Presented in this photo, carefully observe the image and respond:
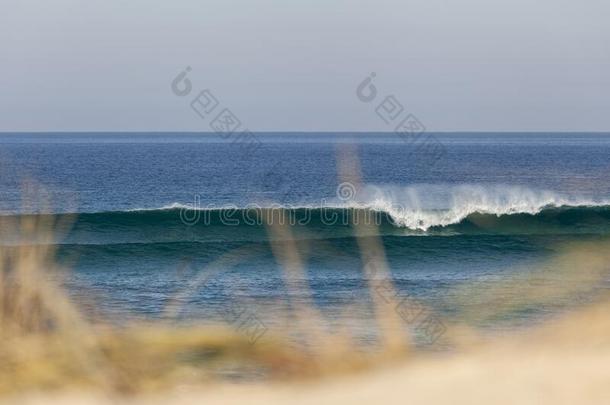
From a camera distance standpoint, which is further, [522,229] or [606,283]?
[522,229]

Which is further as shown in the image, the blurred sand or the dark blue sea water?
the dark blue sea water

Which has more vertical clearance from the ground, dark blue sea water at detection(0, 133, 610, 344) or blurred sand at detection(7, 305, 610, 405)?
dark blue sea water at detection(0, 133, 610, 344)

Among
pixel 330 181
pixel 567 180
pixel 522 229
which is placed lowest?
pixel 522 229

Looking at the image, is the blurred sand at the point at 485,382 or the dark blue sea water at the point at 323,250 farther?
the dark blue sea water at the point at 323,250

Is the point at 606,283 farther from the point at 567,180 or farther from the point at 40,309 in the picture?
the point at 567,180

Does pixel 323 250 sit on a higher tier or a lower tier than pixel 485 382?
higher

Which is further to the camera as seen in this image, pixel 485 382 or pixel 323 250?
pixel 323 250

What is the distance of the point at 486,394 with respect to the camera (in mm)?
4008

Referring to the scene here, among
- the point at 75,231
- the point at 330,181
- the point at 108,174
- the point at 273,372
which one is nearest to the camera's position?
the point at 273,372

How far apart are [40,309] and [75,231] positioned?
54.4 feet

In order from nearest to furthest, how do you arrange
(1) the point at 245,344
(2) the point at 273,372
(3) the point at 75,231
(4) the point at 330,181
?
1. (2) the point at 273,372
2. (1) the point at 245,344
3. (3) the point at 75,231
4. (4) the point at 330,181

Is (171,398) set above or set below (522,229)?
below

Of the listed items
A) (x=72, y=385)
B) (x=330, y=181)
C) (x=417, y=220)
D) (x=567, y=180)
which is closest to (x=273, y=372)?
(x=72, y=385)

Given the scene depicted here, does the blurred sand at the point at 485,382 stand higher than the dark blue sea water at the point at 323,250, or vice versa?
the dark blue sea water at the point at 323,250
